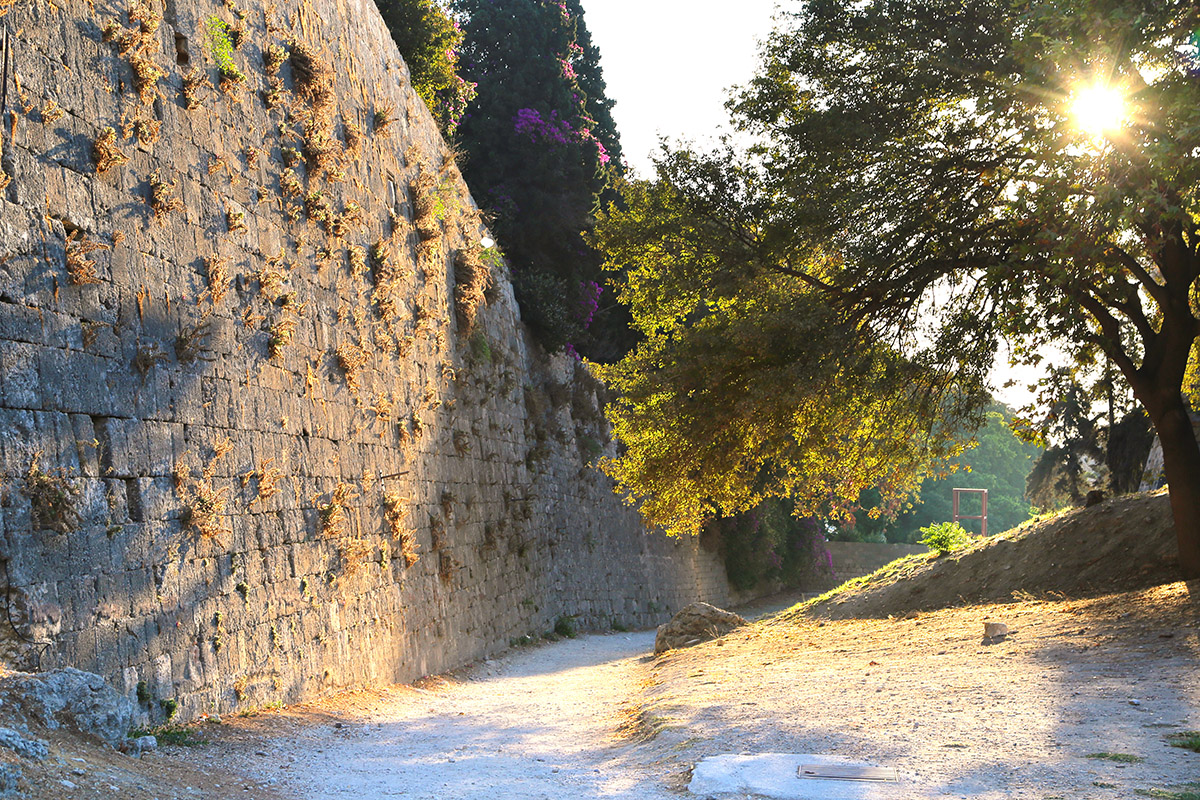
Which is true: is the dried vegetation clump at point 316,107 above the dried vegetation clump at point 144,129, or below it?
above

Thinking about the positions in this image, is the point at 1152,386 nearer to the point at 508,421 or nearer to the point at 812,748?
the point at 812,748

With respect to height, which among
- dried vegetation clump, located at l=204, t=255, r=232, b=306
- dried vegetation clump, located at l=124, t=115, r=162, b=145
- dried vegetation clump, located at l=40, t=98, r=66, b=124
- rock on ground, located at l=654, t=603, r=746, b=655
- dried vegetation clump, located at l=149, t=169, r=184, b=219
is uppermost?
dried vegetation clump, located at l=124, t=115, r=162, b=145

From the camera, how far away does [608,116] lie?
24.5m

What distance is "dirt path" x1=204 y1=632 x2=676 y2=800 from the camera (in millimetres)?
5363

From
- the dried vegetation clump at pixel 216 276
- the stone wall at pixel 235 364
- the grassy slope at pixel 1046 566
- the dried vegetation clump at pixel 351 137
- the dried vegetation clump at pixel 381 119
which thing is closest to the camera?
the stone wall at pixel 235 364

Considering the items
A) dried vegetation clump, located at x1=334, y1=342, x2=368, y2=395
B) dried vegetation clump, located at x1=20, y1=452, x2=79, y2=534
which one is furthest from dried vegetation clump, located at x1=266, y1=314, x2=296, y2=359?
dried vegetation clump, located at x1=20, y1=452, x2=79, y2=534

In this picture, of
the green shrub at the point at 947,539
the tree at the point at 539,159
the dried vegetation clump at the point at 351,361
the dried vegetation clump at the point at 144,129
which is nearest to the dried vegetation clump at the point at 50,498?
the dried vegetation clump at the point at 144,129

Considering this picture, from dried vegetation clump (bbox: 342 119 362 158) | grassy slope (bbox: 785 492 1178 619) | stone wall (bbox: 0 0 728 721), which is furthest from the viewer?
dried vegetation clump (bbox: 342 119 362 158)

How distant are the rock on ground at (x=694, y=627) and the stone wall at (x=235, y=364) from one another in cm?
257

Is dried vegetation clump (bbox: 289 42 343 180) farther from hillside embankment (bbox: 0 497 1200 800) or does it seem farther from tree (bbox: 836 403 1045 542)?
tree (bbox: 836 403 1045 542)

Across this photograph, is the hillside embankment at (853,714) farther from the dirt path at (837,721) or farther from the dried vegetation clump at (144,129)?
the dried vegetation clump at (144,129)

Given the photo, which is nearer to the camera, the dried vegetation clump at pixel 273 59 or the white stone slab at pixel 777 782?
the white stone slab at pixel 777 782

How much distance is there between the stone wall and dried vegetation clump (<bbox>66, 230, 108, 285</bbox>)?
2cm

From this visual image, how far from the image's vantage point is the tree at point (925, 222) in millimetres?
7438
